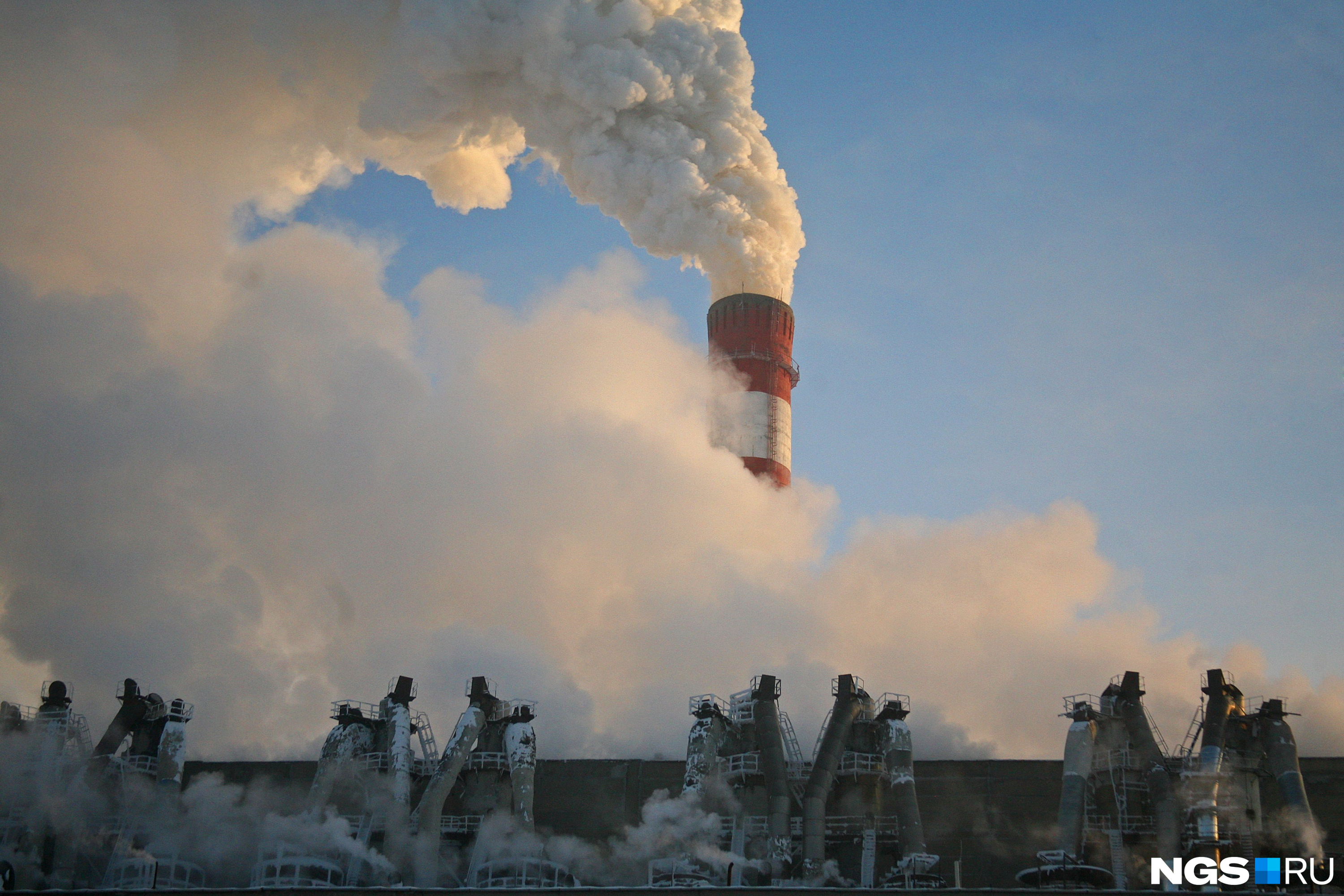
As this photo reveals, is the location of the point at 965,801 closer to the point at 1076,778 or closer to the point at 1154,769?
the point at 1076,778

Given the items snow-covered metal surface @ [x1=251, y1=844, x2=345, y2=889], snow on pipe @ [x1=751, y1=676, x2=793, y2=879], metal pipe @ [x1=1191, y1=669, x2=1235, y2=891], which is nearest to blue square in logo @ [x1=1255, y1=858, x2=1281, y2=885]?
metal pipe @ [x1=1191, y1=669, x2=1235, y2=891]

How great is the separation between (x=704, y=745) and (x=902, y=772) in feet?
25.7

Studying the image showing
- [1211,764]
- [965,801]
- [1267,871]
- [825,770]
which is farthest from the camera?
[965,801]

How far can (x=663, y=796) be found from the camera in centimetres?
5056

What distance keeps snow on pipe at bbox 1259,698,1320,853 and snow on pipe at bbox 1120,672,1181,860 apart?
12.9 ft

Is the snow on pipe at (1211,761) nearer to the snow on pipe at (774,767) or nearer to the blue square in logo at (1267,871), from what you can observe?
the blue square in logo at (1267,871)

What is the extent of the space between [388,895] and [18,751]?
2181 centimetres

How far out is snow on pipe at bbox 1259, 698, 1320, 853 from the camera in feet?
146

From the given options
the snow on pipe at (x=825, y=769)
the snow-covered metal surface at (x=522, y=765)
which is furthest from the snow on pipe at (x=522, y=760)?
the snow on pipe at (x=825, y=769)

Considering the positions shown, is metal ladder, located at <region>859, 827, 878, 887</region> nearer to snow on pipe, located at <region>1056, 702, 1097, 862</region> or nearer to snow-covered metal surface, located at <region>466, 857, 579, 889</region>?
snow on pipe, located at <region>1056, 702, 1097, 862</region>

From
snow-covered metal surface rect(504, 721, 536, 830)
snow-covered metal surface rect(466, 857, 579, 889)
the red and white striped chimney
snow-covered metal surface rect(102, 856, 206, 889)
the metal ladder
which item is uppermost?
the red and white striped chimney

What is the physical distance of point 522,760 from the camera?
163ft

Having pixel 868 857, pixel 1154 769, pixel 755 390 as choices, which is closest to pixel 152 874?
pixel 868 857

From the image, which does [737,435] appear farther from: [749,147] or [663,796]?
[663,796]
